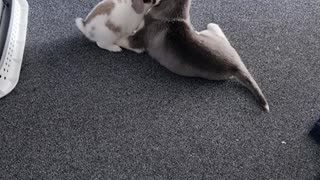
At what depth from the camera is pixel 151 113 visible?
1.55 m

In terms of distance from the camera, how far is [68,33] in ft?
5.98

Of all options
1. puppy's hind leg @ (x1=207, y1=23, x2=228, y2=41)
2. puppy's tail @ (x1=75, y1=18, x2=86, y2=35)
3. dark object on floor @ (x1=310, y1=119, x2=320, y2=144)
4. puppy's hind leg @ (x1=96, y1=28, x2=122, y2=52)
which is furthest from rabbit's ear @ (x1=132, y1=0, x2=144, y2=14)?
dark object on floor @ (x1=310, y1=119, x2=320, y2=144)

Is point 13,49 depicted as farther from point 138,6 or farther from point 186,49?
point 186,49

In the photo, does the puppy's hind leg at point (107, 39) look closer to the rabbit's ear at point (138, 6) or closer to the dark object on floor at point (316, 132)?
the rabbit's ear at point (138, 6)

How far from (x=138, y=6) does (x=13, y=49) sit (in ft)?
2.00

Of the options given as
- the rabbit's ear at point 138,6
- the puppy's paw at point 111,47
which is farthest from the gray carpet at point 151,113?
the rabbit's ear at point 138,6

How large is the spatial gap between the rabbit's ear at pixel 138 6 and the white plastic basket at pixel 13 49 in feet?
1.90

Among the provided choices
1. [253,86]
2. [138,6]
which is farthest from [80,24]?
[253,86]

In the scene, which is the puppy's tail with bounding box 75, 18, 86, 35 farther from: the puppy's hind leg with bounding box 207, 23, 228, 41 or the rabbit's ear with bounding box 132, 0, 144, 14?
the puppy's hind leg with bounding box 207, 23, 228, 41

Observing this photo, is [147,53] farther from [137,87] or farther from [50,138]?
[50,138]

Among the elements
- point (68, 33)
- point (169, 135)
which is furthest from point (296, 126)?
point (68, 33)

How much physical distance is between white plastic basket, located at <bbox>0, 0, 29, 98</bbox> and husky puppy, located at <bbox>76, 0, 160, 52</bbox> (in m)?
0.30

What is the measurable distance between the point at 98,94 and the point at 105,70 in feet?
0.46

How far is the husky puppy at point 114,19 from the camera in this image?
158 cm
